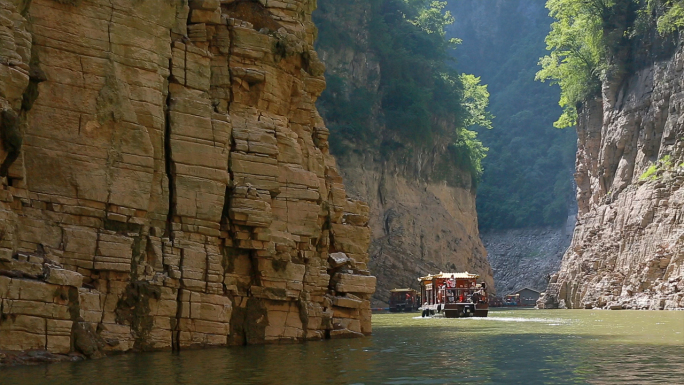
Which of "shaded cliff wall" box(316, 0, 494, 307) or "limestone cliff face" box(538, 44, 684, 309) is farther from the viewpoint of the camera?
"shaded cliff wall" box(316, 0, 494, 307)

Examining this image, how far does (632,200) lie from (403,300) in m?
19.7

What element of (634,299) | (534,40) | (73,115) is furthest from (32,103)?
(534,40)

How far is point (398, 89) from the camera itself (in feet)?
280

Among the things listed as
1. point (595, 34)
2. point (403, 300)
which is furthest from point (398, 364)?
point (595, 34)

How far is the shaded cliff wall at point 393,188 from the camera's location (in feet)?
255

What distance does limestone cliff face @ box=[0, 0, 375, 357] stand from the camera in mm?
21125

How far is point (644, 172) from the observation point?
67938mm

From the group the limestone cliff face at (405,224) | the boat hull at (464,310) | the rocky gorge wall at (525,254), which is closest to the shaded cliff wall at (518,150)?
the rocky gorge wall at (525,254)

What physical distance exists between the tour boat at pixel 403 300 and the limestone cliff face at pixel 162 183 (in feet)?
137

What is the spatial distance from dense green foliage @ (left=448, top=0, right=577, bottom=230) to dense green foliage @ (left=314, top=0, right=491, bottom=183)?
29.6m

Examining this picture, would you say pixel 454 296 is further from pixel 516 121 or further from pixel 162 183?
pixel 516 121

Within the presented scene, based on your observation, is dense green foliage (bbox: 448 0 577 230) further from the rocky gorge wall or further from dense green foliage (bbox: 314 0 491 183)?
dense green foliage (bbox: 314 0 491 183)

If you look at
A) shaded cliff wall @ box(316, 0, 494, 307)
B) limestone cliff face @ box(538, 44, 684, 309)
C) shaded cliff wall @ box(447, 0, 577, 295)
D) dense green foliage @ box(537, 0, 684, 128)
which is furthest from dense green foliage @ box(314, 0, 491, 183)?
shaded cliff wall @ box(447, 0, 577, 295)

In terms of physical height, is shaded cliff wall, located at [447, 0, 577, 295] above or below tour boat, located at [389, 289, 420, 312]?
above
